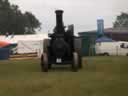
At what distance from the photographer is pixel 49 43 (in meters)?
26.6

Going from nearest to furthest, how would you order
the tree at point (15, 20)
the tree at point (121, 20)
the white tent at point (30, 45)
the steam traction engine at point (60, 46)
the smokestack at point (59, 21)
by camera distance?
the steam traction engine at point (60, 46) → the smokestack at point (59, 21) → the white tent at point (30, 45) → the tree at point (15, 20) → the tree at point (121, 20)

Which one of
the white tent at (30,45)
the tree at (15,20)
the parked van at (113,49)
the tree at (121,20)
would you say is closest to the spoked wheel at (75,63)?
the white tent at (30,45)

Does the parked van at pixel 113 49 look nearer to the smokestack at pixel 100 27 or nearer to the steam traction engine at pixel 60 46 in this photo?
the smokestack at pixel 100 27

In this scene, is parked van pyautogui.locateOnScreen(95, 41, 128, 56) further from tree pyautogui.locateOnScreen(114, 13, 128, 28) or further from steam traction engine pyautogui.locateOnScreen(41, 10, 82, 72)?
tree pyautogui.locateOnScreen(114, 13, 128, 28)

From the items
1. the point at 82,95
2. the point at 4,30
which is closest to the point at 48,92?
the point at 82,95

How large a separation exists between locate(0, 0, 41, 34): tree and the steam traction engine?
7610 centimetres

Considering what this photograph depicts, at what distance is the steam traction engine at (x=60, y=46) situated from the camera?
84.3 feet

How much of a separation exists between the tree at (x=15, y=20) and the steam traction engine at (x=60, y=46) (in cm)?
7610

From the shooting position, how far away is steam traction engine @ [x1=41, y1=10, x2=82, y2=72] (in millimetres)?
25688

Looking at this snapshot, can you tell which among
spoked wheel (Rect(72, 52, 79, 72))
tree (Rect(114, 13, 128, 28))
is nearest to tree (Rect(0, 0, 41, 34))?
tree (Rect(114, 13, 128, 28))

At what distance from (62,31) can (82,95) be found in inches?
521

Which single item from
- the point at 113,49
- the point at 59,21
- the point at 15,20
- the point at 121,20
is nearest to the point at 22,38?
the point at 113,49

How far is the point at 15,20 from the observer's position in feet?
350

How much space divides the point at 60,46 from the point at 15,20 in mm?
81815
